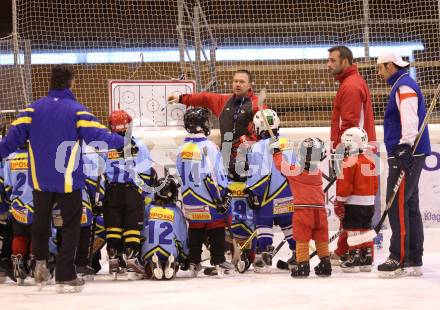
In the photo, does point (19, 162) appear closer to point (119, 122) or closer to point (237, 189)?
point (119, 122)

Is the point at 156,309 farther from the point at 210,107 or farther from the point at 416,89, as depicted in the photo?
the point at 210,107

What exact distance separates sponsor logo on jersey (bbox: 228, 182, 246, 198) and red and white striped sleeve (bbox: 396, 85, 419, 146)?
1398 millimetres

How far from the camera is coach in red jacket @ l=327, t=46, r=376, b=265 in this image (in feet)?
19.7

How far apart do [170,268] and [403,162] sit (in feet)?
5.85

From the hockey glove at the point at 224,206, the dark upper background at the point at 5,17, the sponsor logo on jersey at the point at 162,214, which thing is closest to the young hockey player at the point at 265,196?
the hockey glove at the point at 224,206

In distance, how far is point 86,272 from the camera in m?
5.90

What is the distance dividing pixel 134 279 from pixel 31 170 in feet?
4.32

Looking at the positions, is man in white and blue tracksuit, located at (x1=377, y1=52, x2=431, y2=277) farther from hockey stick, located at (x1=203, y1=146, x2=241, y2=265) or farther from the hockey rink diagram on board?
the hockey rink diagram on board

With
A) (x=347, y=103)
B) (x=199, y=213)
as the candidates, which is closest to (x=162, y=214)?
(x=199, y=213)

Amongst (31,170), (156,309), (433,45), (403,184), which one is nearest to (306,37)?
(433,45)

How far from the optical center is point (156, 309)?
4.29 meters

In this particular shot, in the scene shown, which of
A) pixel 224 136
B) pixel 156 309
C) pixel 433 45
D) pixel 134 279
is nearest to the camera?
pixel 156 309

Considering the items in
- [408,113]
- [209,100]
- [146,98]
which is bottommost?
[408,113]

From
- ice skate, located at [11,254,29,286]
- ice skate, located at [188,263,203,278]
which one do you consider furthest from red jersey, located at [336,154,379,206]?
ice skate, located at [11,254,29,286]
